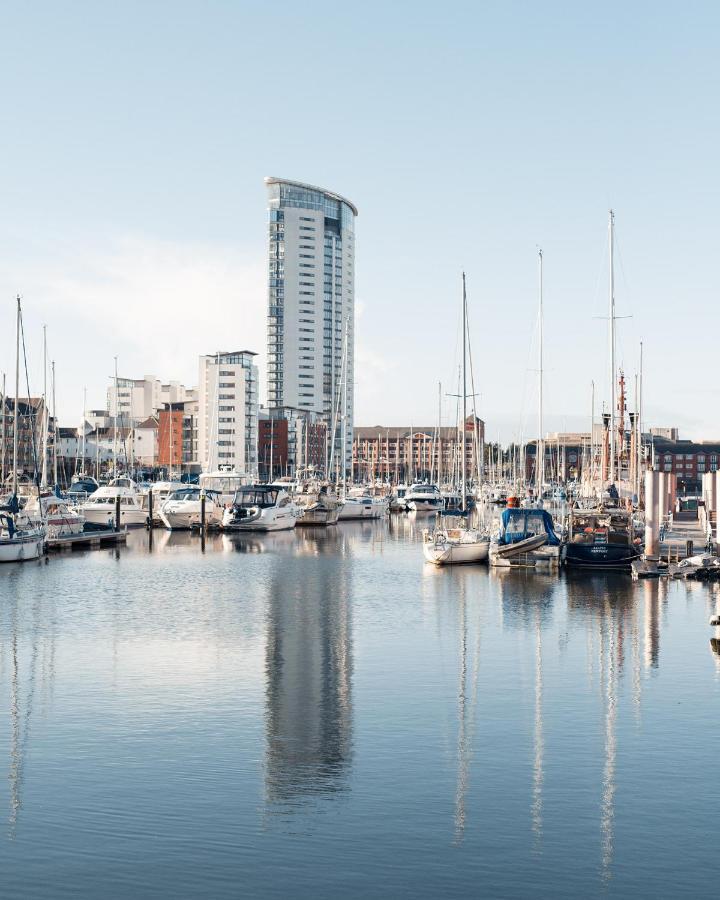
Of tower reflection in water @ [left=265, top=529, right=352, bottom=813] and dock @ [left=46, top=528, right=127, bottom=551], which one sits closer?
tower reflection in water @ [left=265, top=529, right=352, bottom=813]

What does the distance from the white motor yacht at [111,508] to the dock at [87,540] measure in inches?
182

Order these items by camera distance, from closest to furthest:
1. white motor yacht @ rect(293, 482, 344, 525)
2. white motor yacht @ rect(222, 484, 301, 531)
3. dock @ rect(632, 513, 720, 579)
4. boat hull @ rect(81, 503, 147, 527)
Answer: dock @ rect(632, 513, 720, 579)
boat hull @ rect(81, 503, 147, 527)
white motor yacht @ rect(222, 484, 301, 531)
white motor yacht @ rect(293, 482, 344, 525)

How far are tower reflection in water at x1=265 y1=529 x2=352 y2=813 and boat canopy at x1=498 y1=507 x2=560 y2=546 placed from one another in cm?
1192

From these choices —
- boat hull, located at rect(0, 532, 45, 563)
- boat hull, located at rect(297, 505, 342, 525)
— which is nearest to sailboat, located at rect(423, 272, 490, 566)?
boat hull, located at rect(0, 532, 45, 563)

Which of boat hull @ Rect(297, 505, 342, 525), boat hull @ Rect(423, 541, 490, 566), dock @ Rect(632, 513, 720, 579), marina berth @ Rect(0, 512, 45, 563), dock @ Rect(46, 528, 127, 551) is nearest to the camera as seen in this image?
dock @ Rect(632, 513, 720, 579)

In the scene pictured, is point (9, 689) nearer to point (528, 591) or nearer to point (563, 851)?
point (563, 851)

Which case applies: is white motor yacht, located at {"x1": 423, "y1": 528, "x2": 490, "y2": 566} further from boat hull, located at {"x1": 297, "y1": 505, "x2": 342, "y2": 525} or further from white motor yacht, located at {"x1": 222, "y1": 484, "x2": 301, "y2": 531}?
boat hull, located at {"x1": 297, "y1": 505, "x2": 342, "y2": 525}

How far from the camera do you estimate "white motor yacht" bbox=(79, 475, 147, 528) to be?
293 feet

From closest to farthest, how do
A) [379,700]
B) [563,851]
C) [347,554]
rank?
Result: [563,851] → [379,700] → [347,554]

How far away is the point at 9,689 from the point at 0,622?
38.8 ft

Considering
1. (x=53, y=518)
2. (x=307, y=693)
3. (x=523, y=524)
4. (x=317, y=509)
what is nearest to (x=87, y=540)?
(x=53, y=518)

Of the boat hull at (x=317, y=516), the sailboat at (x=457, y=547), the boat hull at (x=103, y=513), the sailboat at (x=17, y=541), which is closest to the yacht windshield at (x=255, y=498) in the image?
the boat hull at (x=317, y=516)

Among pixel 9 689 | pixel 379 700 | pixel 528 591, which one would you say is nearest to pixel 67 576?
pixel 528 591

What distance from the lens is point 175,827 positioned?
18.4 meters
